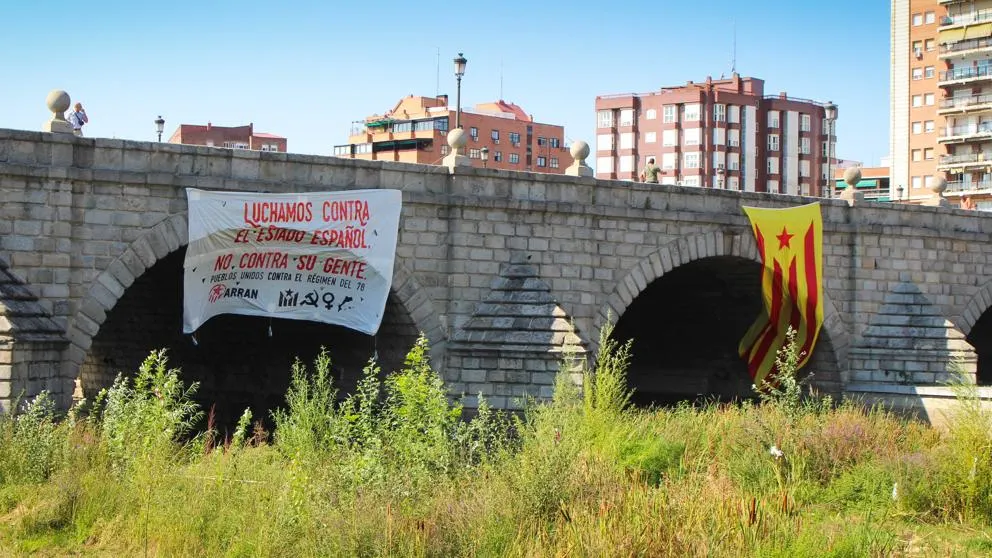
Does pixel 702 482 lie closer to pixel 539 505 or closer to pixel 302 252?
pixel 539 505

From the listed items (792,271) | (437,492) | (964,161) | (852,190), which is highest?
(964,161)

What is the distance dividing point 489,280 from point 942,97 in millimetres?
45831

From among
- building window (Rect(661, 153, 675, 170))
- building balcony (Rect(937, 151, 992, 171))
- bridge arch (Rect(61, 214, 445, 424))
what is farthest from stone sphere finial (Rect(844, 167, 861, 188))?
building window (Rect(661, 153, 675, 170))

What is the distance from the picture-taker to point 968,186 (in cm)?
5906

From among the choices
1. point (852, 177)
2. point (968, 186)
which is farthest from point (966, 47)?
point (852, 177)

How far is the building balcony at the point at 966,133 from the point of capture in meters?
58.2

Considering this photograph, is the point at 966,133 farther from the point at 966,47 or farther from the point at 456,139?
the point at 456,139

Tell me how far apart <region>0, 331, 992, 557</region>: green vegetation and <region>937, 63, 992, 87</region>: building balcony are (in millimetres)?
46987

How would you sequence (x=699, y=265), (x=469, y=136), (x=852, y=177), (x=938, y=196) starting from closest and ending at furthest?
(x=699, y=265), (x=852, y=177), (x=938, y=196), (x=469, y=136)

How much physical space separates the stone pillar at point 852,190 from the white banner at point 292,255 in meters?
11.0

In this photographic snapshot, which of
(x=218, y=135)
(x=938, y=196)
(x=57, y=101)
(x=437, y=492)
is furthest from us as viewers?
(x=218, y=135)

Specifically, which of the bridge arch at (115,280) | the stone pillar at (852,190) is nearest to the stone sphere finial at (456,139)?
the bridge arch at (115,280)

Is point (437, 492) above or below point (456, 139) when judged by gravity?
below

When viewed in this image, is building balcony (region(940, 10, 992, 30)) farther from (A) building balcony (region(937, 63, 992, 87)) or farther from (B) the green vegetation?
(B) the green vegetation
